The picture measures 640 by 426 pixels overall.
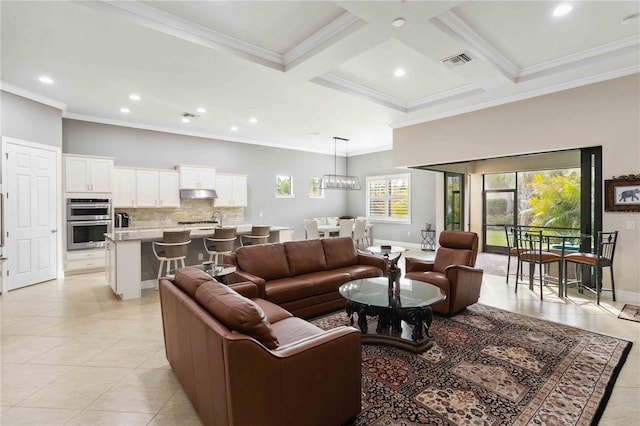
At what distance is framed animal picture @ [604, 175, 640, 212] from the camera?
4242 millimetres

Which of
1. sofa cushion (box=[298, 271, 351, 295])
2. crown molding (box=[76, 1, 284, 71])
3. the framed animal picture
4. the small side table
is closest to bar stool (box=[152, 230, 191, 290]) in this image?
sofa cushion (box=[298, 271, 351, 295])

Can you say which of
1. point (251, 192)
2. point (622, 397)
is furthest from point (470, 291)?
point (251, 192)

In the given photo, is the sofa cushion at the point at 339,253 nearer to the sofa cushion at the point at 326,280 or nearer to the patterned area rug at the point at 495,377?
the sofa cushion at the point at 326,280

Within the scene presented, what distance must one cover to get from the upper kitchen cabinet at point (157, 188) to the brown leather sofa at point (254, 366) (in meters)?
5.67

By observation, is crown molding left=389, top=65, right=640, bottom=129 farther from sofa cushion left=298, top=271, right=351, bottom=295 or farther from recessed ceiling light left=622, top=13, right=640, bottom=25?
sofa cushion left=298, top=271, right=351, bottom=295

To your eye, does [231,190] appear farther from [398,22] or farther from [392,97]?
[398,22]

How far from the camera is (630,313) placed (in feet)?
12.8

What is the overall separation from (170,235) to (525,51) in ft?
18.0

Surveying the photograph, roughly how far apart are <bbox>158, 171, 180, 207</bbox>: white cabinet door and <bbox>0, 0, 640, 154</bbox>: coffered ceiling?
5.07 ft

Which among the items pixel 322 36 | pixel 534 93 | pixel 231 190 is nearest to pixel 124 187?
pixel 231 190

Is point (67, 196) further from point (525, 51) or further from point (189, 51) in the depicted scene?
point (525, 51)

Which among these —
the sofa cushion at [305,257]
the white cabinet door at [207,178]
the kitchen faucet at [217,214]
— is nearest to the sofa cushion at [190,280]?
the sofa cushion at [305,257]

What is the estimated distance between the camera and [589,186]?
4742 millimetres

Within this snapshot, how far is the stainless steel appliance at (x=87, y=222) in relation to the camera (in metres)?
5.99
